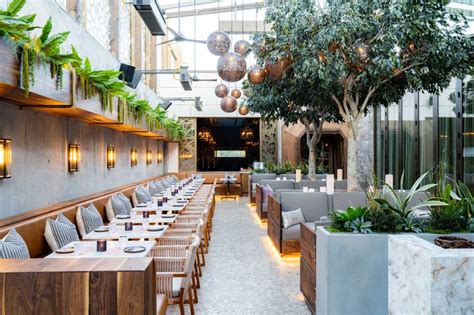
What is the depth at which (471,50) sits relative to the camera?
6.57m

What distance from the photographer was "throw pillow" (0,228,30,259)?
386 cm

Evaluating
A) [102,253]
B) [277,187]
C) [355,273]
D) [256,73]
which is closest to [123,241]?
[102,253]

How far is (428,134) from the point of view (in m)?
9.66


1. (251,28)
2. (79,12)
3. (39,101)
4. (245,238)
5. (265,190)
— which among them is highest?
(251,28)

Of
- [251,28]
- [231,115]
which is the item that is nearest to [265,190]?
[251,28]

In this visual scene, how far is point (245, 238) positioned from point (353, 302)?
4878 millimetres

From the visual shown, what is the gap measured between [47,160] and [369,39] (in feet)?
16.9

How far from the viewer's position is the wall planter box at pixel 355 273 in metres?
3.53

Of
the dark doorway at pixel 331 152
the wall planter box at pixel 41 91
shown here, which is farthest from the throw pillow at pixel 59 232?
the dark doorway at pixel 331 152

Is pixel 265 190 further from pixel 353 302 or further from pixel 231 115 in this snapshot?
pixel 231 115

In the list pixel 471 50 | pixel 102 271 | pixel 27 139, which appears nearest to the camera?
pixel 102 271

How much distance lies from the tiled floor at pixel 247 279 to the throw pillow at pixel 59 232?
1796mm

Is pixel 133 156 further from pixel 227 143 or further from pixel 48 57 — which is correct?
pixel 227 143

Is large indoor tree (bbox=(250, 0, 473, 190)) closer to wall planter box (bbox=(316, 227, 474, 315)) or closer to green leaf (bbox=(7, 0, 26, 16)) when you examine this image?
wall planter box (bbox=(316, 227, 474, 315))
